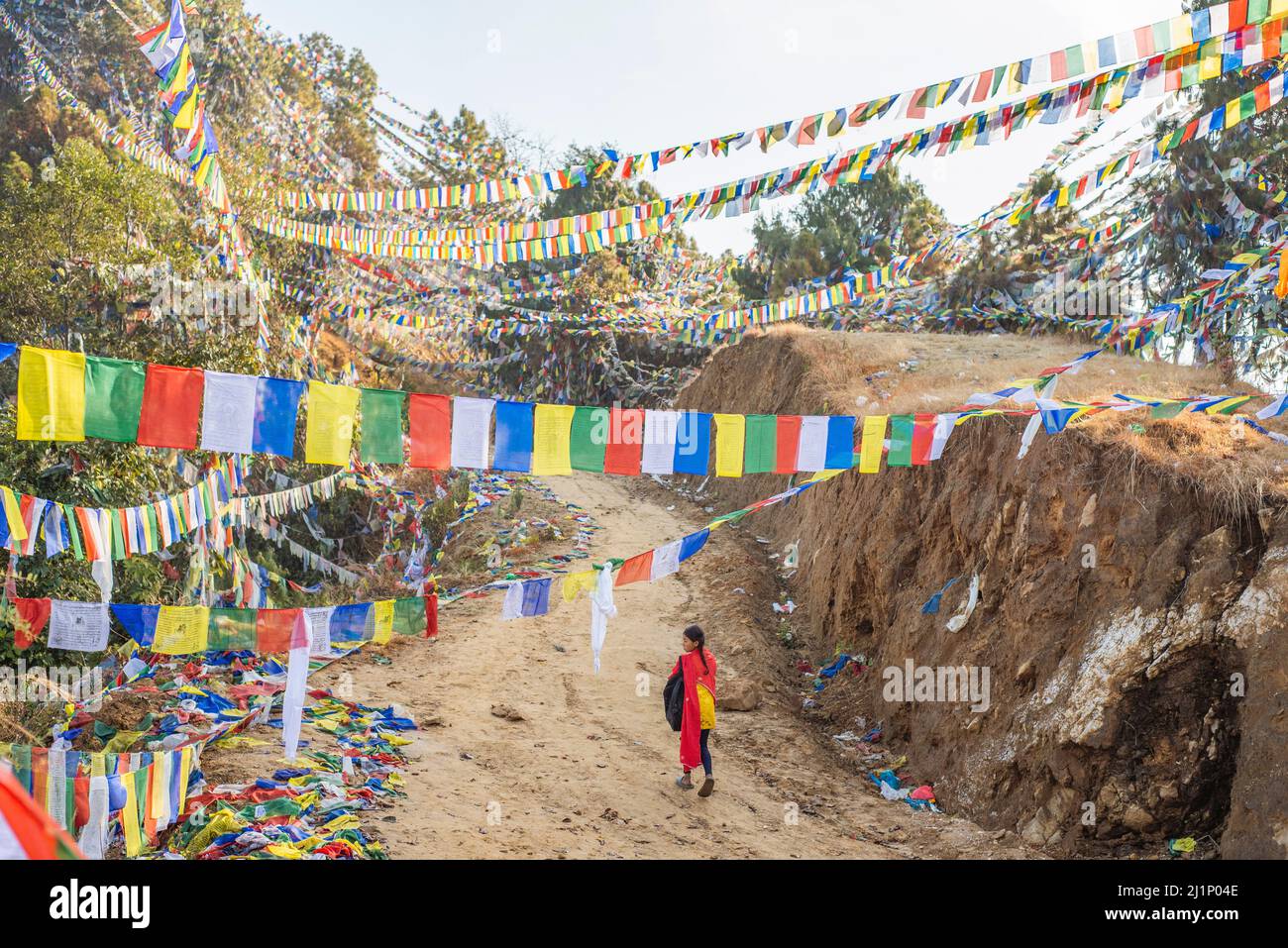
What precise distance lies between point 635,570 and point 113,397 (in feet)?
14.3

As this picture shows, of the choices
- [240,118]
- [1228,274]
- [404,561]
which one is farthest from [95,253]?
[240,118]

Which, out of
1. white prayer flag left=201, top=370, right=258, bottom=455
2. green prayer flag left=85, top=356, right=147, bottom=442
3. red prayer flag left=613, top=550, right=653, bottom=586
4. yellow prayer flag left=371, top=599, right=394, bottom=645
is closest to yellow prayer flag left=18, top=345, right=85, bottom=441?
green prayer flag left=85, top=356, right=147, bottom=442

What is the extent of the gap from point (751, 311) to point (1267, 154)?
35.4 ft

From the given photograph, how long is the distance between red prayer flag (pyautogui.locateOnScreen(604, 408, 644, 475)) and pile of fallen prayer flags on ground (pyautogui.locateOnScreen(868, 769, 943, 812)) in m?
3.78

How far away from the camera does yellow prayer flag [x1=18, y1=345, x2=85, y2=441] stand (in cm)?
653

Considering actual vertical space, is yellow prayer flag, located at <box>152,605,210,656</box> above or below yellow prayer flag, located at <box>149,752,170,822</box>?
above

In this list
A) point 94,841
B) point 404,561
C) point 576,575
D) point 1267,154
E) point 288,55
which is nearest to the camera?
point 94,841

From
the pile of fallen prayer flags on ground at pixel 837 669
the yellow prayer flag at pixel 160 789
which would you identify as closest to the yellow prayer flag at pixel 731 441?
the pile of fallen prayer flags on ground at pixel 837 669

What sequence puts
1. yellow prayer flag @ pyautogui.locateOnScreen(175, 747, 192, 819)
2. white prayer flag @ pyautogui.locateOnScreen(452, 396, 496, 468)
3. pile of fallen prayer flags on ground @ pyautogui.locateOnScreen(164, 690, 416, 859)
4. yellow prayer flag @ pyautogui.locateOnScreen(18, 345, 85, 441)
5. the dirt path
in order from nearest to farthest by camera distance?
pile of fallen prayer flags on ground @ pyautogui.locateOnScreen(164, 690, 416, 859) → yellow prayer flag @ pyautogui.locateOnScreen(18, 345, 85, 441) → yellow prayer flag @ pyautogui.locateOnScreen(175, 747, 192, 819) → the dirt path → white prayer flag @ pyautogui.locateOnScreen(452, 396, 496, 468)

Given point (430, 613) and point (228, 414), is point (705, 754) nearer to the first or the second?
point (430, 613)

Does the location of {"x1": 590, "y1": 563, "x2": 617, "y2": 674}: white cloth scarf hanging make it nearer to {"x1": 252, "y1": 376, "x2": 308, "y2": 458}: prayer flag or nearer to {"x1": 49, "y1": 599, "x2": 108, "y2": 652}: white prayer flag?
{"x1": 252, "y1": 376, "x2": 308, "y2": 458}: prayer flag

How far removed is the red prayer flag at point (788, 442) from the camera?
8859 mm
